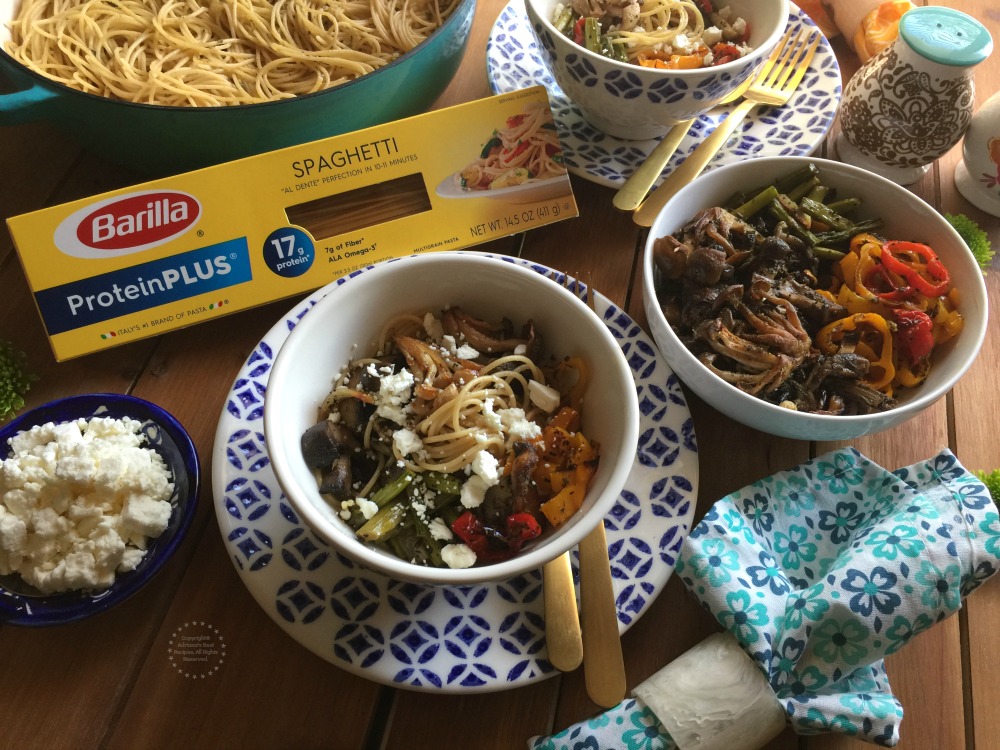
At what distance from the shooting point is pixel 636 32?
1.51 metres

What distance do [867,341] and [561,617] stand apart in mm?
681

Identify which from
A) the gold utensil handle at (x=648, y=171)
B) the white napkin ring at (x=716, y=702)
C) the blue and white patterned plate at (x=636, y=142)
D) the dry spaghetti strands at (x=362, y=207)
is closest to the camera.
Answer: the white napkin ring at (x=716, y=702)

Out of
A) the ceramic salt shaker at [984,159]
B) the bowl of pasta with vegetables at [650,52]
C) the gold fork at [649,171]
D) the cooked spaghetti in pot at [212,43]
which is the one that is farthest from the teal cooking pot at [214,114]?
the ceramic salt shaker at [984,159]

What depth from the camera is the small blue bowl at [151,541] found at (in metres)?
0.94

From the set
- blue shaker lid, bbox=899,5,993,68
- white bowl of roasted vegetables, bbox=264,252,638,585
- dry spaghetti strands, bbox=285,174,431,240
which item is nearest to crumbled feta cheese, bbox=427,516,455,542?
white bowl of roasted vegetables, bbox=264,252,638,585

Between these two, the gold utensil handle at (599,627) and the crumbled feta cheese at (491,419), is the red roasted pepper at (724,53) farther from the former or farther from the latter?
the gold utensil handle at (599,627)

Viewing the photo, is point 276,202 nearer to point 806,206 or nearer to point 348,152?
point 348,152

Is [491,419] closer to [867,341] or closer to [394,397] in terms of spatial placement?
[394,397]

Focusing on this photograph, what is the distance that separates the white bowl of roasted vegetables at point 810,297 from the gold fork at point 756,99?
0.10 m

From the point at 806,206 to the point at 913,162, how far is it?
36 cm

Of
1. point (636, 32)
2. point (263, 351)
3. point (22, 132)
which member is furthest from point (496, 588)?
point (22, 132)

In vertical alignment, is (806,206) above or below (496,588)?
above

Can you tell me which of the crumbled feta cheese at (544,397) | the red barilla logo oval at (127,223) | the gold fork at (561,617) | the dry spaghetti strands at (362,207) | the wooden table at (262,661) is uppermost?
the red barilla logo oval at (127,223)

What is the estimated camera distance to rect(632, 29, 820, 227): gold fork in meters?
1.42
